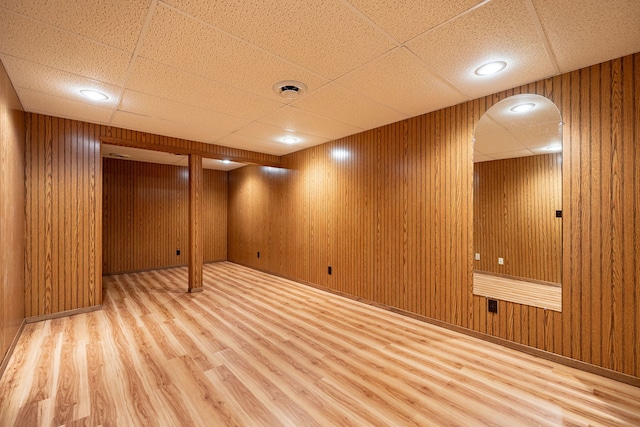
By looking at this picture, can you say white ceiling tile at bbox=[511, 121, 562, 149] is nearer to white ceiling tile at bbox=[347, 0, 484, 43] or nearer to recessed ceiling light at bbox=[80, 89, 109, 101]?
white ceiling tile at bbox=[347, 0, 484, 43]

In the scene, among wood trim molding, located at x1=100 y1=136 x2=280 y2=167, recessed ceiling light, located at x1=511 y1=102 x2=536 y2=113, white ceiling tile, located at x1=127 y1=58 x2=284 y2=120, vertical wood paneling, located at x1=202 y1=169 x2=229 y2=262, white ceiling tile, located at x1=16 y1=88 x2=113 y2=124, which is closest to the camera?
white ceiling tile, located at x1=127 y1=58 x2=284 y2=120

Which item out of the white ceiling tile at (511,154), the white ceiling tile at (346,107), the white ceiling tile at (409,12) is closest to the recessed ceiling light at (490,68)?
the white ceiling tile at (409,12)

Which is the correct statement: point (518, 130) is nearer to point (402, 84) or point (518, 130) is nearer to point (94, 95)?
point (402, 84)

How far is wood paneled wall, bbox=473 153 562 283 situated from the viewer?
251 cm

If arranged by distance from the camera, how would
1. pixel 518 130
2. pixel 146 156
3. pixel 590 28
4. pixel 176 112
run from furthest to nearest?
1. pixel 146 156
2. pixel 176 112
3. pixel 518 130
4. pixel 590 28

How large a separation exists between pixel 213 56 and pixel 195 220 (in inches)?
132

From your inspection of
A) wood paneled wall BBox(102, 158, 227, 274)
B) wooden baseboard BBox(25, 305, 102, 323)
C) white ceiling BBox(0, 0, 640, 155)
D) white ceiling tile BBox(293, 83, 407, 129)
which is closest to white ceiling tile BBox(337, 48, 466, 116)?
white ceiling BBox(0, 0, 640, 155)

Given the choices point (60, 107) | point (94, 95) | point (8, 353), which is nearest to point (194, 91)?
point (94, 95)

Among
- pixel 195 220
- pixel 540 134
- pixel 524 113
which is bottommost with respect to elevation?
pixel 195 220

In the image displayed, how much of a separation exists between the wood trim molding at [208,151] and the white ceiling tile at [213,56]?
8.06 ft

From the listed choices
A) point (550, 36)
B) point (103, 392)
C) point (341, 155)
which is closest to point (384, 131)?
point (341, 155)

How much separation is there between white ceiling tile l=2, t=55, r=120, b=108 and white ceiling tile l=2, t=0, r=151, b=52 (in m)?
0.79

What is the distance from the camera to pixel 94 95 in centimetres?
283

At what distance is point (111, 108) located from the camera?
3209mm
